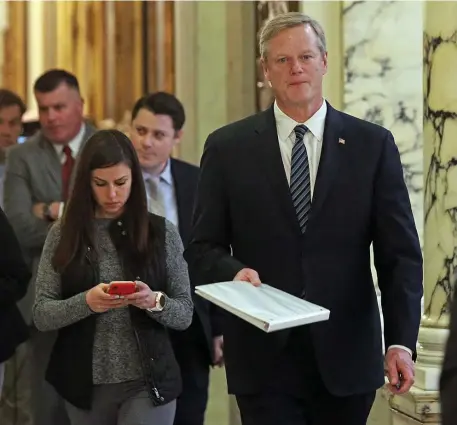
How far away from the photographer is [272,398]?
9.98 feet

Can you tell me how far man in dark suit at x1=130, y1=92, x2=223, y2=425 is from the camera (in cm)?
461

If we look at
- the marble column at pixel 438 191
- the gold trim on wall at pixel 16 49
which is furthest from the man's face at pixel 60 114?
the gold trim on wall at pixel 16 49

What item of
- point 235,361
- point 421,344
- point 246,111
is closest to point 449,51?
point 421,344

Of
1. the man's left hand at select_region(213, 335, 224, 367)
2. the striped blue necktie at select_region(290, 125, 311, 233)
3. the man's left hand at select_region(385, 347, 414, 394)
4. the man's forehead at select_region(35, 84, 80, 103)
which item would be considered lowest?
the man's left hand at select_region(213, 335, 224, 367)

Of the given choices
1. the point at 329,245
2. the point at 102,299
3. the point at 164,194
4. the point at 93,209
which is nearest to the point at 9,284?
the point at 93,209

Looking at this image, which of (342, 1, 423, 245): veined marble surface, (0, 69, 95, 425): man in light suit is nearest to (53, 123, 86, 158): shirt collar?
(0, 69, 95, 425): man in light suit

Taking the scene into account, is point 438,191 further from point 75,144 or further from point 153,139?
point 75,144

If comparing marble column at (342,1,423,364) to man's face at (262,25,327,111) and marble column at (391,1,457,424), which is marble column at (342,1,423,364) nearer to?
marble column at (391,1,457,424)

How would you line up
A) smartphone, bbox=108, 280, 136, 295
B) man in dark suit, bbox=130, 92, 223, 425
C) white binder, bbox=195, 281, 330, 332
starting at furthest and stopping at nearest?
man in dark suit, bbox=130, 92, 223, 425 → smartphone, bbox=108, 280, 136, 295 → white binder, bbox=195, 281, 330, 332

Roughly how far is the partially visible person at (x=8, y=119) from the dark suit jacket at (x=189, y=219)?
4.03 feet

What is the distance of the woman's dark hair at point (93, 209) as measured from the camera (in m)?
3.68

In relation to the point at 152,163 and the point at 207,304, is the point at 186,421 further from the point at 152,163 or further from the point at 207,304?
the point at 152,163

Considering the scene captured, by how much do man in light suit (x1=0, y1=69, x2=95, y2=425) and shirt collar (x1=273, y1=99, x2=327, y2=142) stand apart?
180cm

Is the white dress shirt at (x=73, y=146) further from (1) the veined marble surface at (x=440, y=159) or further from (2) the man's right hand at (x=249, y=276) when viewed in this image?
(2) the man's right hand at (x=249, y=276)
